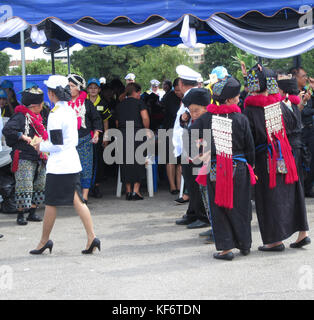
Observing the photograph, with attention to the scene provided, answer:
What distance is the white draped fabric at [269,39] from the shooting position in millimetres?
7434

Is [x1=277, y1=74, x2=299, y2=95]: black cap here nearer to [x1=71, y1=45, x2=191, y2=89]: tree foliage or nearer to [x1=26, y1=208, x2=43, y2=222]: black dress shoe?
[x1=26, y1=208, x2=43, y2=222]: black dress shoe

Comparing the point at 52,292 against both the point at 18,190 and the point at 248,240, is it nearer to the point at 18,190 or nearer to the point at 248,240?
the point at 248,240

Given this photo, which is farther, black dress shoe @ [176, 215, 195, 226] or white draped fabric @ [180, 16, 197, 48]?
white draped fabric @ [180, 16, 197, 48]

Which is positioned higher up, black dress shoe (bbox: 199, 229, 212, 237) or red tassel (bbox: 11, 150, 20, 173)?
red tassel (bbox: 11, 150, 20, 173)

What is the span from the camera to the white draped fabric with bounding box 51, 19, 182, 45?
301 inches

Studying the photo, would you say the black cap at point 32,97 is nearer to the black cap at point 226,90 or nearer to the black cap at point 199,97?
the black cap at point 199,97

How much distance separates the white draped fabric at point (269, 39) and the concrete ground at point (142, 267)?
2273 mm

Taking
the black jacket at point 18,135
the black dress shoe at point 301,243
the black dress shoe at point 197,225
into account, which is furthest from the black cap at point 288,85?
the black jacket at point 18,135

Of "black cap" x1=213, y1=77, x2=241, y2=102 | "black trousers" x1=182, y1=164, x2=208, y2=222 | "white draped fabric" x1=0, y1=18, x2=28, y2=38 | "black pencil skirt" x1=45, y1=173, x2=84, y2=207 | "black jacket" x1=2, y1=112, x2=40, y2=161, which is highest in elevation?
"white draped fabric" x1=0, y1=18, x2=28, y2=38

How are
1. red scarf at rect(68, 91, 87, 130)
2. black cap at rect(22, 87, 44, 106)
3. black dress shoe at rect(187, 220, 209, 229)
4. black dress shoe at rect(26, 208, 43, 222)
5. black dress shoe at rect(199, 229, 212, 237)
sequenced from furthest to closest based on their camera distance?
red scarf at rect(68, 91, 87, 130), black dress shoe at rect(26, 208, 43, 222), black cap at rect(22, 87, 44, 106), black dress shoe at rect(187, 220, 209, 229), black dress shoe at rect(199, 229, 212, 237)

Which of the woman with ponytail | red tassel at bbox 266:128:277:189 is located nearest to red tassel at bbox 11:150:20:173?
the woman with ponytail

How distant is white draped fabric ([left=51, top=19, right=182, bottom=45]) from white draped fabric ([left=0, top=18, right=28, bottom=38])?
421 mm

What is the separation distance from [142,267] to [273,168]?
1569 mm

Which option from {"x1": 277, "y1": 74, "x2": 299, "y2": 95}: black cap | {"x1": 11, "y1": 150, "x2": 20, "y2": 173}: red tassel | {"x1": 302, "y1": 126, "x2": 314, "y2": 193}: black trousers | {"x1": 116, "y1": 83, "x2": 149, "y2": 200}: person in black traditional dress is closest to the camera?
{"x1": 277, "y1": 74, "x2": 299, "y2": 95}: black cap
